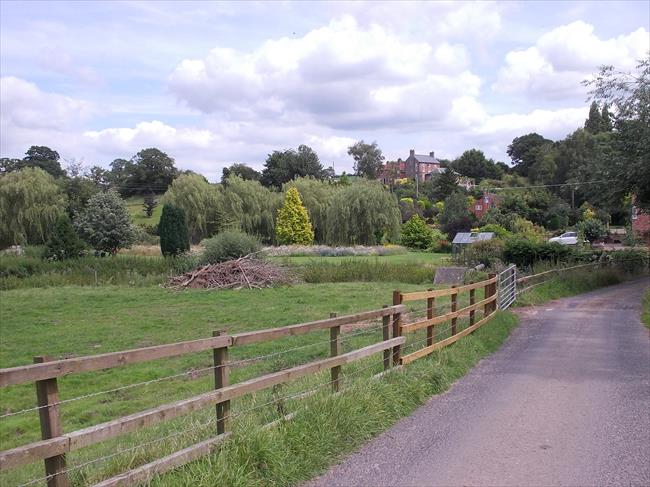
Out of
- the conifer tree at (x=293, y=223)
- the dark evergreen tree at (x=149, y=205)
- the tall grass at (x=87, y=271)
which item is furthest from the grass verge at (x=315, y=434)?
the dark evergreen tree at (x=149, y=205)

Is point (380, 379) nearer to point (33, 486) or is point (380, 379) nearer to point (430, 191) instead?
point (33, 486)

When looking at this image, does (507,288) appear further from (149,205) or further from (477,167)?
(477,167)

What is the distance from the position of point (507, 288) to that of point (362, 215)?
46.6 metres

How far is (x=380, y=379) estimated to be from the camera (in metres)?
8.27

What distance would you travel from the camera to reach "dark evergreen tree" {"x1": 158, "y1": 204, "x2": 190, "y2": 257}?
1836 inches

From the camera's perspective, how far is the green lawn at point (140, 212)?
102 meters

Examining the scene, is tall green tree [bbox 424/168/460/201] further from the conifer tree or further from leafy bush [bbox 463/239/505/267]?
leafy bush [bbox 463/239/505/267]

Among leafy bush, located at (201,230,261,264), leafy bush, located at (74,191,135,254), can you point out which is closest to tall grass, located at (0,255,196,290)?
leafy bush, located at (201,230,261,264)

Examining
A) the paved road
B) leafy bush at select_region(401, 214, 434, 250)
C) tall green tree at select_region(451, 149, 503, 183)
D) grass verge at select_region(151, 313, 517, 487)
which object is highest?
tall green tree at select_region(451, 149, 503, 183)

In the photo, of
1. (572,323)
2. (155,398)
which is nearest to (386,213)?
(572,323)

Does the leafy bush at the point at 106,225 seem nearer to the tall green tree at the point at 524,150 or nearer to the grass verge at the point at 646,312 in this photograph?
the grass verge at the point at 646,312

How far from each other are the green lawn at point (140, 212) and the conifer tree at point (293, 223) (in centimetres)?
3086

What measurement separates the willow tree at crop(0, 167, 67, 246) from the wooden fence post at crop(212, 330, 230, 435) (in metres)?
57.5

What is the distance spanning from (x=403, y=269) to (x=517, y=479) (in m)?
32.5
